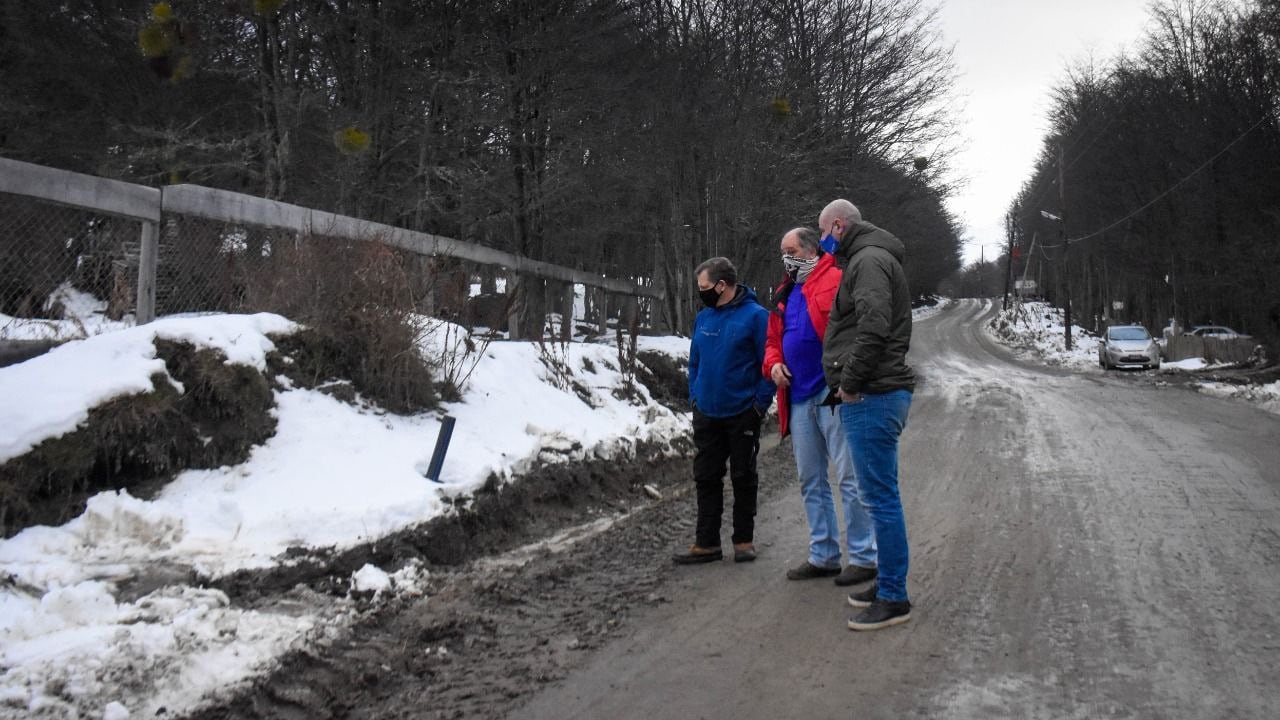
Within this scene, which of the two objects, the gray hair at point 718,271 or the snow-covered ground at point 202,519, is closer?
the snow-covered ground at point 202,519

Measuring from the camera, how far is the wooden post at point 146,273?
6.90 metres

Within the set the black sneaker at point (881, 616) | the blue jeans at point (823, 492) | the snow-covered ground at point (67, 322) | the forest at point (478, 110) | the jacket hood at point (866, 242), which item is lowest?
the black sneaker at point (881, 616)

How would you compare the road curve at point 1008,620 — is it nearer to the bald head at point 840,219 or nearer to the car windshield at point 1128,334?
the bald head at point 840,219

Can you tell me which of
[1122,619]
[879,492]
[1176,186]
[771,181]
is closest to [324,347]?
[879,492]

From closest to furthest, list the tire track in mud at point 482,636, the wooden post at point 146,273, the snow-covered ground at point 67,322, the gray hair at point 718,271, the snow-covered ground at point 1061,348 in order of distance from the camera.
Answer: the tire track in mud at point 482,636, the gray hair at point 718,271, the snow-covered ground at point 67,322, the wooden post at point 146,273, the snow-covered ground at point 1061,348

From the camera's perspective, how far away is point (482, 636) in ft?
13.8

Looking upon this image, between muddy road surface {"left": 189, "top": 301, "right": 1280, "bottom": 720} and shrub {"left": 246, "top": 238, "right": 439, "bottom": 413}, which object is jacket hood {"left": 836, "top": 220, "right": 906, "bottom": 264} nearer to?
muddy road surface {"left": 189, "top": 301, "right": 1280, "bottom": 720}

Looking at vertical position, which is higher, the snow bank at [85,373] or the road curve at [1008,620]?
the snow bank at [85,373]

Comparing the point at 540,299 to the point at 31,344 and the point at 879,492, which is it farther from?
the point at 879,492

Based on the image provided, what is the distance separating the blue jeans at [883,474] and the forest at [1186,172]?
27.0m

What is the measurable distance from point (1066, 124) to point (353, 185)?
46.3 m

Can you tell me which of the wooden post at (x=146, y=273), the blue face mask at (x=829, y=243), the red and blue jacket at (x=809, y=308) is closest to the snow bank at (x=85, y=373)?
the wooden post at (x=146, y=273)

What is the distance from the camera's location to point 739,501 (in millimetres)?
5648

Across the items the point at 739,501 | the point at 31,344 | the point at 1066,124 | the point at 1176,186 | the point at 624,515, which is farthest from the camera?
the point at 1066,124
